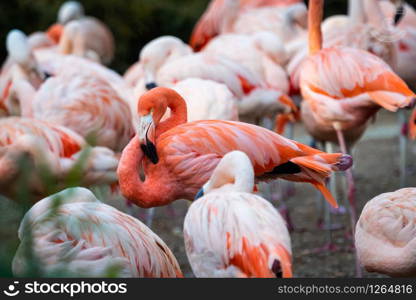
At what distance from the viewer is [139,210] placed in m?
7.39

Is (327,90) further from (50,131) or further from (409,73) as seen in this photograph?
(409,73)

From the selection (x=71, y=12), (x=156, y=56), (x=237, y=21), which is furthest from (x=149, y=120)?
(x=71, y=12)

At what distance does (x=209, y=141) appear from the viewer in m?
4.24

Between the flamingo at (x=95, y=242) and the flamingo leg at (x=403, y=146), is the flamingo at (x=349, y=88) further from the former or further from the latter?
the flamingo at (x=95, y=242)

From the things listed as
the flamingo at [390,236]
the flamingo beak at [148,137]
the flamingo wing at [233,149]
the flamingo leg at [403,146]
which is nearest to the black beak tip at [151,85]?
the flamingo beak at [148,137]

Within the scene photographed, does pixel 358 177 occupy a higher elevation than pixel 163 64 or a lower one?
lower

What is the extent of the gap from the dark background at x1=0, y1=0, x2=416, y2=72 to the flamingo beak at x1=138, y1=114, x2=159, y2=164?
21.6 feet

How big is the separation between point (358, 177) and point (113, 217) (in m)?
5.17

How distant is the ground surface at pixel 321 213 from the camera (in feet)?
18.1

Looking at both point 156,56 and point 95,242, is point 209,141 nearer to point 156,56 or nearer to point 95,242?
point 95,242

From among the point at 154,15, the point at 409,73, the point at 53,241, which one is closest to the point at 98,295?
the point at 53,241

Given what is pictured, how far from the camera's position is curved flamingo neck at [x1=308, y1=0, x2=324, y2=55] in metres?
5.86

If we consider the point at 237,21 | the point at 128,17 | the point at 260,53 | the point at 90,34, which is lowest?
the point at 128,17

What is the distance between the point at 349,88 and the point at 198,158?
55.6 inches
